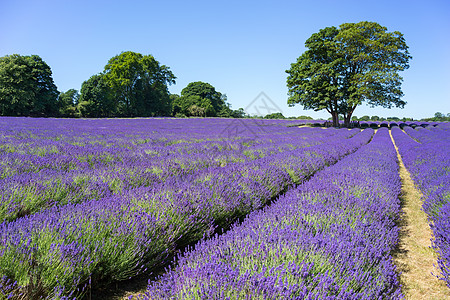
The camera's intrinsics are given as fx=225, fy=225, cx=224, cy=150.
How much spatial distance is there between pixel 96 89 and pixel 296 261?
48.6 meters

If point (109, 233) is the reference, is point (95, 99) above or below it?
above

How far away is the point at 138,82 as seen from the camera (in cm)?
3941

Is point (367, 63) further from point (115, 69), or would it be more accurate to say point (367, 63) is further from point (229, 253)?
point (115, 69)

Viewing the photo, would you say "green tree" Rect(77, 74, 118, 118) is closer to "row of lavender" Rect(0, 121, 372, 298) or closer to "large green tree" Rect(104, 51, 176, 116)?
"large green tree" Rect(104, 51, 176, 116)

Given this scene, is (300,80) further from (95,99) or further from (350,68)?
(95,99)

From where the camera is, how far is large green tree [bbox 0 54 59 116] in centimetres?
3100

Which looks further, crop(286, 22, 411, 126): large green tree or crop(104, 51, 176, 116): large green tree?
crop(104, 51, 176, 116): large green tree

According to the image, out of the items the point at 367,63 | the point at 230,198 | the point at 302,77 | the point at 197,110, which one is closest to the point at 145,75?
the point at 197,110

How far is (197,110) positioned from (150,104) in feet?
50.1

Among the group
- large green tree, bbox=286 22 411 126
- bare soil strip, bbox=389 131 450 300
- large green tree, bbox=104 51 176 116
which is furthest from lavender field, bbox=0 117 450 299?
large green tree, bbox=104 51 176 116

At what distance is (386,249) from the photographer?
72.6 inches

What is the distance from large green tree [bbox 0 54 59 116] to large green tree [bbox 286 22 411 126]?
37.6 m

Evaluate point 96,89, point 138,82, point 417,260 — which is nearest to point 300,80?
point 138,82

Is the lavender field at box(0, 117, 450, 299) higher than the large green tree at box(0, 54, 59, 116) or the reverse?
the reverse
